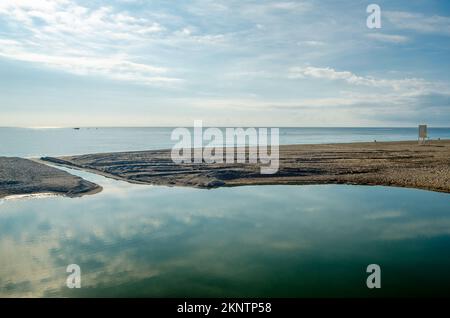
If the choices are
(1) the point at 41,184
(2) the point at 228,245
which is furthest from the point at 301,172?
(1) the point at 41,184

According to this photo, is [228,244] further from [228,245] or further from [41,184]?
[41,184]

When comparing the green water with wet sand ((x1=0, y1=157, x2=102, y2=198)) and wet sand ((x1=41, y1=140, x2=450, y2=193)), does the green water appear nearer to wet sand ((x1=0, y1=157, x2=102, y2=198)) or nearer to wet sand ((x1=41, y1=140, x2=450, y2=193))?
wet sand ((x1=0, y1=157, x2=102, y2=198))

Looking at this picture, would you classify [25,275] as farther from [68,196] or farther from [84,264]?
[68,196]

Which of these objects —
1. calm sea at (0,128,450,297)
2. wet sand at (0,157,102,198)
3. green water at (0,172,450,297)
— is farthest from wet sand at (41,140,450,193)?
wet sand at (0,157,102,198)

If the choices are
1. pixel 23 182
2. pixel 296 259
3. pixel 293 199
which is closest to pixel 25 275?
pixel 296 259

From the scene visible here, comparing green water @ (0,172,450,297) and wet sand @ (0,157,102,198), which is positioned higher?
wet sand @ (0,157,102,198)

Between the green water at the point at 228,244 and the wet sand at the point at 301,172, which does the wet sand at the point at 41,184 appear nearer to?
the green water at the point at 228,244

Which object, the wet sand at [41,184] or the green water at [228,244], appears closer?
the green water at [228,244]

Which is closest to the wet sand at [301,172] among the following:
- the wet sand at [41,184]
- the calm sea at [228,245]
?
the calm sea at [228,245]
